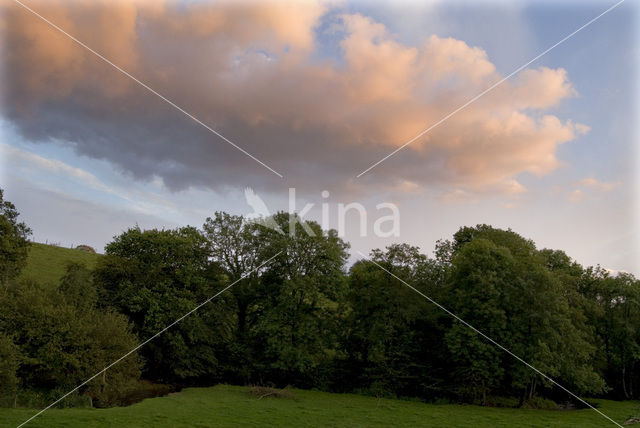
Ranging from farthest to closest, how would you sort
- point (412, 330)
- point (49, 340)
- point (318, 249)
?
point (318, 249), point (412, 330), point (49, 340)

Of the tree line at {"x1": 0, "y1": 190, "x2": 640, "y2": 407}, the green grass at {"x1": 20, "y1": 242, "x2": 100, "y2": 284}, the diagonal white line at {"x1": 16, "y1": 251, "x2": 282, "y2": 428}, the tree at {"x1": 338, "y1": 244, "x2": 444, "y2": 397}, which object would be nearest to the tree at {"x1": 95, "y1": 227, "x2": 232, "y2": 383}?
the tree line at {"x1": 0, "y1": 190, "x2": 640, "y2": 407}

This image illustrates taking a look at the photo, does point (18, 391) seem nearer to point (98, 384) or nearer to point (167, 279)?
point (98, 384)

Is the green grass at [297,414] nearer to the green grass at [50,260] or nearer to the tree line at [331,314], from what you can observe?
the tree line at [331,314]

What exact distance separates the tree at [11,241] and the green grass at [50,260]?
7.93 meters

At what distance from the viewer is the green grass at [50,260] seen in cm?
4547

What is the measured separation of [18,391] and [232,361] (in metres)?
16.2

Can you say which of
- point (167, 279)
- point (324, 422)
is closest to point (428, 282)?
point (324, 422)

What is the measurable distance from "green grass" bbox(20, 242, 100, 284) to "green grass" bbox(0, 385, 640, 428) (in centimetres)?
2601

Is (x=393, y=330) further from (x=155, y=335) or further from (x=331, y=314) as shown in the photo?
(x=155, y=335)

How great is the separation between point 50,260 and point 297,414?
141 feet

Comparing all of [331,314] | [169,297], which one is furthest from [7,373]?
[331,314]

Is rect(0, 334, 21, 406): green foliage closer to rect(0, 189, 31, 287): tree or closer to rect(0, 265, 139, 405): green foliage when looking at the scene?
rect(0, 265, 139, 405): green foliage

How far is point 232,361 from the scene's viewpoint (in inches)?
1396

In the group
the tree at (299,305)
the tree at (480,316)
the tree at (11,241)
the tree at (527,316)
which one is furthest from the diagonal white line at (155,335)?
the tree at (527,316)
